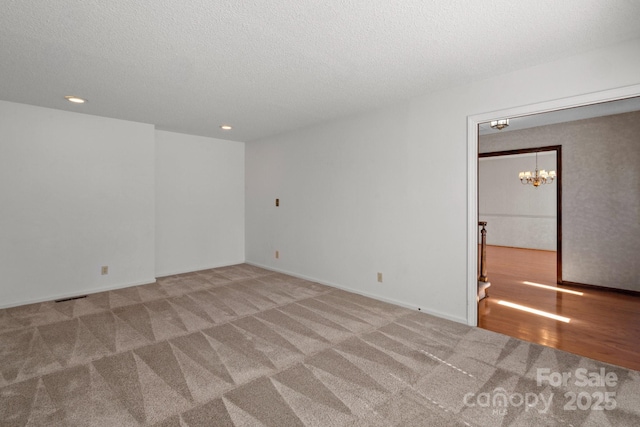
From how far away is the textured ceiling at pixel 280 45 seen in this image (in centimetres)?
190

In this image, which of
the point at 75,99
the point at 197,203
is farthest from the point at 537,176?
the point at 75,99

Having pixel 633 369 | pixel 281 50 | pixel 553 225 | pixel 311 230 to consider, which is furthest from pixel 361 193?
pixel 553 225

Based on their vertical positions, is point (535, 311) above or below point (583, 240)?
below

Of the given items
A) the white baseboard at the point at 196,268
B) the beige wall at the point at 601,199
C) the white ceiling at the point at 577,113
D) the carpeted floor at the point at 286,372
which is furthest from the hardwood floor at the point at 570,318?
the white baseboard at the point at 196,268

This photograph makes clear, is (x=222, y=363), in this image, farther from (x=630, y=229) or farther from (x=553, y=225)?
(x=553, y=225)

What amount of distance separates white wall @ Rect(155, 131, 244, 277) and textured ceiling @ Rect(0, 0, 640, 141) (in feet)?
5.76

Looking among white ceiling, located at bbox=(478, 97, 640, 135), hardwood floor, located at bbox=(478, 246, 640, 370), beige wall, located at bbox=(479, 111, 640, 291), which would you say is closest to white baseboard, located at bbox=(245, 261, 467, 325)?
hardwood floor, located at bbox=(478, 246, 640, 370)

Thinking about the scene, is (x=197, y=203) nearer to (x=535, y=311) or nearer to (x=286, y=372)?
(x=286, y=372)

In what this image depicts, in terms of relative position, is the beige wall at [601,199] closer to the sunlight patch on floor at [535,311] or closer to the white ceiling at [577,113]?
the white ceiling at [577,113]

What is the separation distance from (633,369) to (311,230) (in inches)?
146

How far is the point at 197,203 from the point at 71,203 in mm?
1843

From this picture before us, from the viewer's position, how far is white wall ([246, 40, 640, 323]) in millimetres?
2742

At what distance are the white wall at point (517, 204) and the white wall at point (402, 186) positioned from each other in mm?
5213

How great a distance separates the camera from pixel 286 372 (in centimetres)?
226
